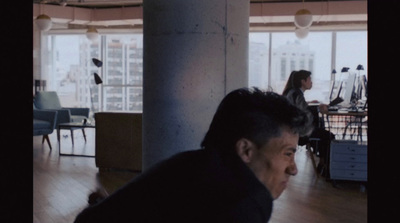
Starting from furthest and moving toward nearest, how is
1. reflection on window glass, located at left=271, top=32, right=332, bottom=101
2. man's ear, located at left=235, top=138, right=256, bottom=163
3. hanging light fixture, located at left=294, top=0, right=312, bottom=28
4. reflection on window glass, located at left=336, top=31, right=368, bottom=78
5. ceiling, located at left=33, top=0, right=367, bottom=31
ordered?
reflection on window glass, located at left=271, top=32, right=332, bottom=101, reflection on window glass, located at left=336, top=31, right=368, bottom=78, ceiling, located at left=33, top=0, right=367, bottom=31, hanging light fixture, located at left=294, top=0, right=312, bottom=28, man's ear, located at left=235, top=138, right=256, bottom=163

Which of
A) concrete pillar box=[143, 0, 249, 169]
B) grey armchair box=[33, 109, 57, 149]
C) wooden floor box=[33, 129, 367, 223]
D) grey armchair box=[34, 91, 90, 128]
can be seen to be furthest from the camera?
grey armchair box=[34, 91, 90, 128]

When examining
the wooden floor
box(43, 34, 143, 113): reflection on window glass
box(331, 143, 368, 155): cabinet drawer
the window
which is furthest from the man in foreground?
box(43, 34, 143, 113): reflection on window glass

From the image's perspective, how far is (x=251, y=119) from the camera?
1074 mm

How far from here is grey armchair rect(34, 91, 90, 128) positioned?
9.51m

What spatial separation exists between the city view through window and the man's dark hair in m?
11.8

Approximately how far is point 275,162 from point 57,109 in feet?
30.7

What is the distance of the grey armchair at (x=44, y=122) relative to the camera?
7.98 m

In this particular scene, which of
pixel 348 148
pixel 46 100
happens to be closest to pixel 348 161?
pixel 348 148

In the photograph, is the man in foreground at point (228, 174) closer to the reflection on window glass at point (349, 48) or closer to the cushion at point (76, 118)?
the cushion at point (76, 118)

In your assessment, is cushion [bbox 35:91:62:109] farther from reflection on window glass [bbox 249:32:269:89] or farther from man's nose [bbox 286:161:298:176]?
man's nose [bbox 286:161:298:176]

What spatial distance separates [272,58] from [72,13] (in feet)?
17.7

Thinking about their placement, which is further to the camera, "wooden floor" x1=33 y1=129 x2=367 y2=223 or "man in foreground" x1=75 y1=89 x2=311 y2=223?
"wooden floor" x1=33 y1=129 x2=367 y2=223
